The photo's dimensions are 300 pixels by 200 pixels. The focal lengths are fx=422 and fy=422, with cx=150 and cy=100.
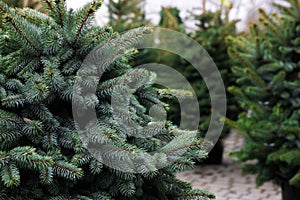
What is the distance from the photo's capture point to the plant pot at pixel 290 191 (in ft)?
14.9

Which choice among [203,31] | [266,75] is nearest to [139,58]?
[203,31]

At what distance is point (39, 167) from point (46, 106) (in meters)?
0.31

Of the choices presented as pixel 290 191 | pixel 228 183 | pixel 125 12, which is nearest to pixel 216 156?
pixel 228 183

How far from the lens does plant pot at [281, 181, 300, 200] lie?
14.9 ft

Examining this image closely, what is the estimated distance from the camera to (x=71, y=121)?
1794 mm

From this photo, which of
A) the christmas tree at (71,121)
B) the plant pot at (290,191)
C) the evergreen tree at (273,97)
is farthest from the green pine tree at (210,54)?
the christmas tree at (71,121)

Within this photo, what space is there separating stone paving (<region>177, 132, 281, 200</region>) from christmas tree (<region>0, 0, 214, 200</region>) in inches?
114

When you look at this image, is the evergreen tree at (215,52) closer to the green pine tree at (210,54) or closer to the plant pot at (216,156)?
the green pine tree at (210,54)

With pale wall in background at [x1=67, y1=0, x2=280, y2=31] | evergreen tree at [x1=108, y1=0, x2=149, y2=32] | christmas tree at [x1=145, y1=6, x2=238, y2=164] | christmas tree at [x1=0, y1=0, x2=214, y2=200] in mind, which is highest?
pale wall in background at [x1=67, y1=0, x2=280, y2=31]

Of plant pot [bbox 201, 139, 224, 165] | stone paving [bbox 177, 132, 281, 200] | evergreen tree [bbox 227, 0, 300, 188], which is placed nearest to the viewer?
evergreen tree [bbox 227, 0, 300, 188]

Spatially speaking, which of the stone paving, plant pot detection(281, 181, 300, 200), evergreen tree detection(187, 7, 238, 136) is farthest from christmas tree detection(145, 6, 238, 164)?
plant pot detection(281, 181, 300, 200)

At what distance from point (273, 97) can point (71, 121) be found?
129 inches

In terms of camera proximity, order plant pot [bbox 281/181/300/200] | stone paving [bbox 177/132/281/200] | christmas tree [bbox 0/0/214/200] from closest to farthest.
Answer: christmas tree [bbox 0/0/214/200], plant pot [bbox 281/181/300/200], stone paving [bbox 177/132/281/200]

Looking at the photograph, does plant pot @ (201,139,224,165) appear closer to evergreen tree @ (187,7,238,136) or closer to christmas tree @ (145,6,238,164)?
christmas tree @ (145,6,238,164)
